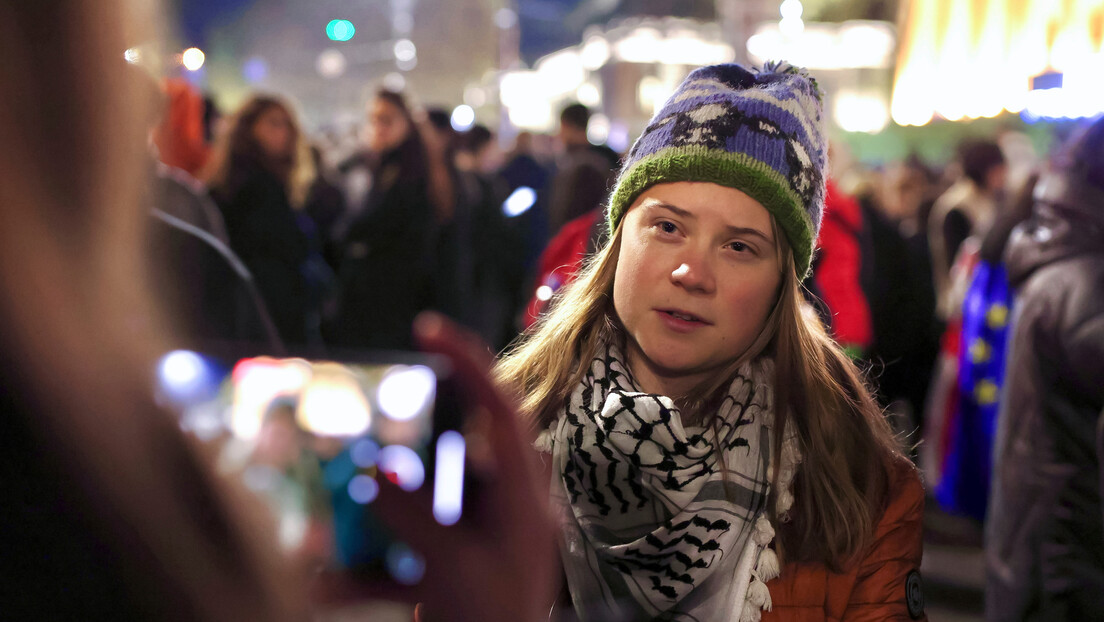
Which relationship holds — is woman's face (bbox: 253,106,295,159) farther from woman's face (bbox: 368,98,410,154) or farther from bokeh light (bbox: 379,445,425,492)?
bokeh light (bbox: 379,445,425,492)

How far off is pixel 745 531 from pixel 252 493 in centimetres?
120

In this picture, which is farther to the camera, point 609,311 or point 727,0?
point 727,0

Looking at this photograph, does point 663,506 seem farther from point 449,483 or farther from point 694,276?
point 449,483

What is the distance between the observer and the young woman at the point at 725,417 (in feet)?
5.48

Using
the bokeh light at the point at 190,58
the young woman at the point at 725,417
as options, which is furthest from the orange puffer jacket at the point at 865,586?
the bokeh light at the point at 190,58

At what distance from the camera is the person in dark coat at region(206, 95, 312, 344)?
5125 mm

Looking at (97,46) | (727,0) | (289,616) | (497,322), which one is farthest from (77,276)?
(497,322)

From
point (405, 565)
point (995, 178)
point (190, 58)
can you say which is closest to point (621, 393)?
point (405, 565)

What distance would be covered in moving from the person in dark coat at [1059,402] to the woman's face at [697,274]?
1.64m

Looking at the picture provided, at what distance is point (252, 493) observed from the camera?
693 mm

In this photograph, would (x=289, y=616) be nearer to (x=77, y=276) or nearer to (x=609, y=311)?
(x=77, y=276)

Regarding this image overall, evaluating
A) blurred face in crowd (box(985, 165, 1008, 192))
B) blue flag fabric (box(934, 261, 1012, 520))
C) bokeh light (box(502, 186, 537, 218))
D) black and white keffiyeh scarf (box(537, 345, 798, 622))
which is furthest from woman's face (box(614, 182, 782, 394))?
blurred face in crowd (box(985, 165, 1008, 192))

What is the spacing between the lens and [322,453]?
82 cm

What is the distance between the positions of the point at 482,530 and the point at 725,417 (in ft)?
3.82
